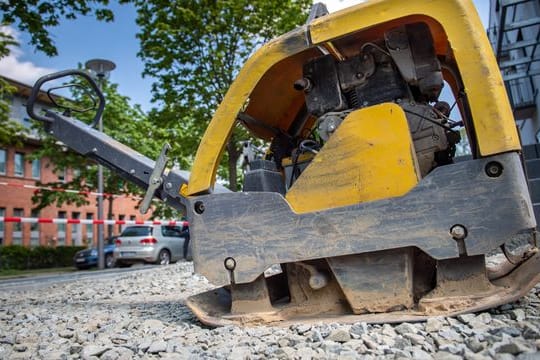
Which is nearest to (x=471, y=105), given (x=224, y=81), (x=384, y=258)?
(x=384, y=258)

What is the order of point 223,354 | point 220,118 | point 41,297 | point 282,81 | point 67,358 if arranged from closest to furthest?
point 223,354, point 67,358, point 220,118, point 282,81, point 41,297

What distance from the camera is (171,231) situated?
53.3 ft

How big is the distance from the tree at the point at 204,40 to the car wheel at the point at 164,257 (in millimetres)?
4065

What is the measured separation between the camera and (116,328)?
3.13 metres

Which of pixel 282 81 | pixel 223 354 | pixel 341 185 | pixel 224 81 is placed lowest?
pixel 223 354

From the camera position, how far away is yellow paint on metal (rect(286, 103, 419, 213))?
2.47m

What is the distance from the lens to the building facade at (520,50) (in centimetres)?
953

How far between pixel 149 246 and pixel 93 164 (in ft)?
28.9

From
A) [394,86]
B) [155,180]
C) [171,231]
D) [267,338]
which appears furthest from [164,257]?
[394,86]

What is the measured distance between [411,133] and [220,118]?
1263 millimetres

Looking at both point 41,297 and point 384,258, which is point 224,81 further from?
point 384,258

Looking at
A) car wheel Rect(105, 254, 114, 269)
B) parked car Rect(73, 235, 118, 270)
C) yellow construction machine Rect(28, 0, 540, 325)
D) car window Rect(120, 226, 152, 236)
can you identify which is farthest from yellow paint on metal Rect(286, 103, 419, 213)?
car wheel Rect(105, 254, 114, 269)

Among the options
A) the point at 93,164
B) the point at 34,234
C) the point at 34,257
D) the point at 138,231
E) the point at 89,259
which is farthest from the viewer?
the point at 34,234

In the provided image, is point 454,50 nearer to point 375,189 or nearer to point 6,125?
point 375,189
